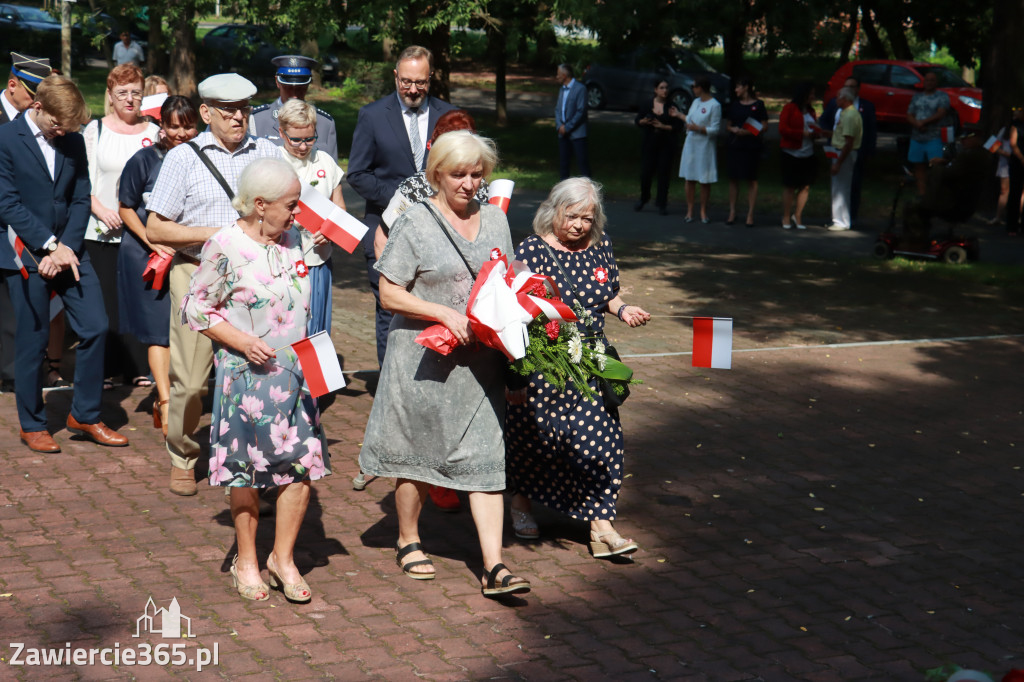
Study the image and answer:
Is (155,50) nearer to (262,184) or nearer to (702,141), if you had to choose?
(702,141)

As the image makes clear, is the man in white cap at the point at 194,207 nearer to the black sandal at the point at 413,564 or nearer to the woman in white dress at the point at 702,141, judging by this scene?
the black sandal at the point at 413,564

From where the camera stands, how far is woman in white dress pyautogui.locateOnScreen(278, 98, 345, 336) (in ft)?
22.1

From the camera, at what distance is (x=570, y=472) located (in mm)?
5605

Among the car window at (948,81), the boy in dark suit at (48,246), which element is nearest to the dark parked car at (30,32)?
the car window at (948,81)

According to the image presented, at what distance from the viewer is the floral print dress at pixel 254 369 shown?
4691 mm

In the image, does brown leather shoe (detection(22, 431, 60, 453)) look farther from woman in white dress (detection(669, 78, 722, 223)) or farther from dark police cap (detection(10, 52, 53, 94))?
woman in white dress (detection(669, 78, 722, 223))

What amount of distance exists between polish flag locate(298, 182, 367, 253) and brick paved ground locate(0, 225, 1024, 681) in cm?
151

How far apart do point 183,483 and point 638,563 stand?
2.50 m

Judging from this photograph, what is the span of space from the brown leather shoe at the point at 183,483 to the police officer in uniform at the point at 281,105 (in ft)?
7.45

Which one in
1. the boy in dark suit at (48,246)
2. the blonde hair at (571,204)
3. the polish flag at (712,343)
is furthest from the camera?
the boy in dark suit at (48,246)

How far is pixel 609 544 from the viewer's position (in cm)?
554

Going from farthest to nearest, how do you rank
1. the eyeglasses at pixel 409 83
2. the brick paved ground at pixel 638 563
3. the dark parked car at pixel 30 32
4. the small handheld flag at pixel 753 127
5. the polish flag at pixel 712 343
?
1. the dark parked car at pixel 30 32
2. the small handheld flag at pixel 753 127
3. the eyeglasses at pixel 409 83
4. the polish flag at pixel 712 343
5. the brick paved ground at pixel 638 563

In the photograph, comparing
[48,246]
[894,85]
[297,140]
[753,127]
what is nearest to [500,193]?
[297,140]

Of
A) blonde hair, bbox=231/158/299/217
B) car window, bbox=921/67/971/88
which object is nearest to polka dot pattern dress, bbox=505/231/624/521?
blonde hair, bbox=231/158/299/217
